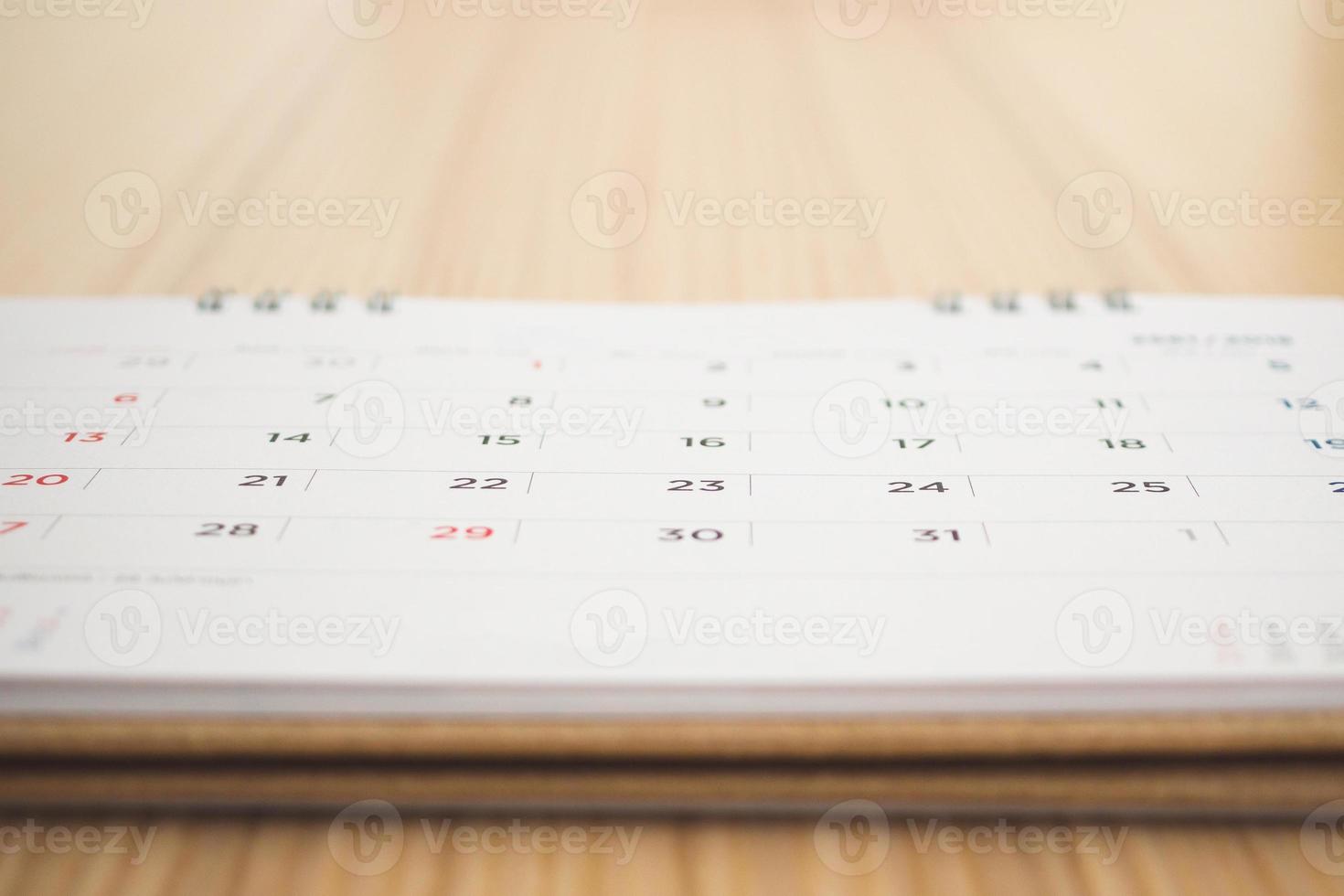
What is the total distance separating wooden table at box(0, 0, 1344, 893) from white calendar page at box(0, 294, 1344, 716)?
0.10 metres

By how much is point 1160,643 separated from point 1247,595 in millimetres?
36

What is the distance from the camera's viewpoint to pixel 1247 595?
0.98ft

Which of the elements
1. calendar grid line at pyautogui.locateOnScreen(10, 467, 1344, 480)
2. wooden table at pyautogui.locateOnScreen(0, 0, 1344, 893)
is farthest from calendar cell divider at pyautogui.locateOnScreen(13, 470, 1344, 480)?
wooden table at pyautogui.locateOnScreen(0, 0, 1344, 893)

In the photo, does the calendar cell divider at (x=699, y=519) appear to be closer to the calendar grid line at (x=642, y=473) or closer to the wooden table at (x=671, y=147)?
the calendar grid line at (x=642, y=473)

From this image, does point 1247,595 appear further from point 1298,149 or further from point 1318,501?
point 1298,149

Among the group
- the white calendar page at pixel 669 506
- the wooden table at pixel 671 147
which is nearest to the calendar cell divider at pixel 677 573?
the white calendar page at pixel 669 506

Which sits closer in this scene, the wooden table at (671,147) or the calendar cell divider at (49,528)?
the calendar cell divider at (49,528)

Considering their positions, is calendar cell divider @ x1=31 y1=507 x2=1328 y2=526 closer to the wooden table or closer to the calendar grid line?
the calendar grid line

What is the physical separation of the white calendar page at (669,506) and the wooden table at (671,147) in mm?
99

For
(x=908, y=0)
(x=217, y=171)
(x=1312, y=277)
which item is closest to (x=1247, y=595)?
(x=1312, y=277)

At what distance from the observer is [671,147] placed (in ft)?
2.23

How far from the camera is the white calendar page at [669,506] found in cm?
28

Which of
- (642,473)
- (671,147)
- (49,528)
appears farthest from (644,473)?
(671,147)

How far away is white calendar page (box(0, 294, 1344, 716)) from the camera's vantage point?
278 millimetres
